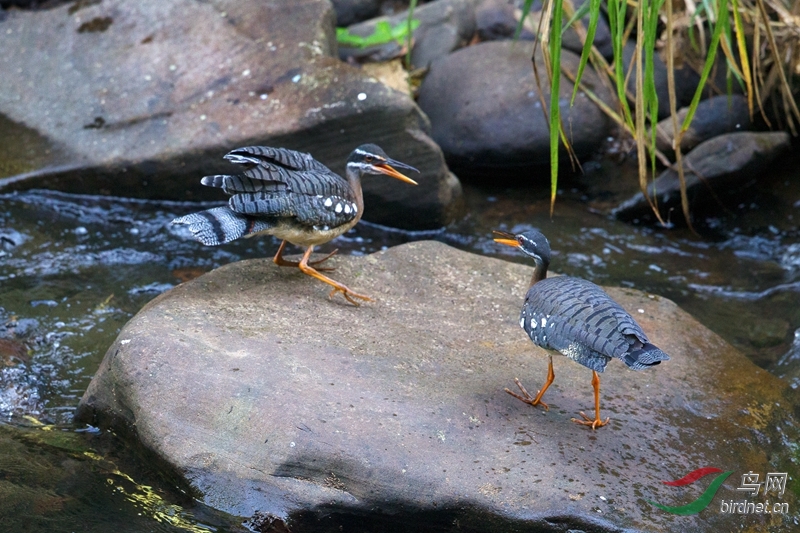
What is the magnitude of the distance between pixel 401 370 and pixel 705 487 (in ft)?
4.52

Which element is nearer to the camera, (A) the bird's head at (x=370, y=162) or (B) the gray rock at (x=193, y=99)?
(A) the bird's head at (x=370, y=162)

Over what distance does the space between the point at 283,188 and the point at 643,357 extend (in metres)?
2.11

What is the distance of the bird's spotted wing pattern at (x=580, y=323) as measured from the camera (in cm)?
320

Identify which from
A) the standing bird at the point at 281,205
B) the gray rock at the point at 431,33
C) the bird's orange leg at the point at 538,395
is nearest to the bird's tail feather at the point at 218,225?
the standing bird at the point at 281,205

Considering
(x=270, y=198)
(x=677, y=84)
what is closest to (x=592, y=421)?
(x=270, y=198)

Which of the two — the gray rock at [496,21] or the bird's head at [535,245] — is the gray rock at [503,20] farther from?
the bird's head at [535,245]

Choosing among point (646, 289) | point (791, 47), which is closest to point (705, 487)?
point (646, 289)

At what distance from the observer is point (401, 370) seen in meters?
3.67

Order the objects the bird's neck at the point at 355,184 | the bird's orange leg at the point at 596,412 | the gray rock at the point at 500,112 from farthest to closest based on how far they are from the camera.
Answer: the gray rock at the point at 500,112, the bird's neck at the point at 355,184, the bird's orange leg at the point at 596,412

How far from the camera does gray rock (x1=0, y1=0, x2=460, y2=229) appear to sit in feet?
19.6

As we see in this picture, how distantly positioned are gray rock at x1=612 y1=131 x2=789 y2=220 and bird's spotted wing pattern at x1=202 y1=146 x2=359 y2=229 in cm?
317

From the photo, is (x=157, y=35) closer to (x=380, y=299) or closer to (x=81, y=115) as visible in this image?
(x=81, y=115)

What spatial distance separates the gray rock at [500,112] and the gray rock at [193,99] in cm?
79

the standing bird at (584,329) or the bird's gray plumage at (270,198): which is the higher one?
the bird's gray plumage at (270,198)
